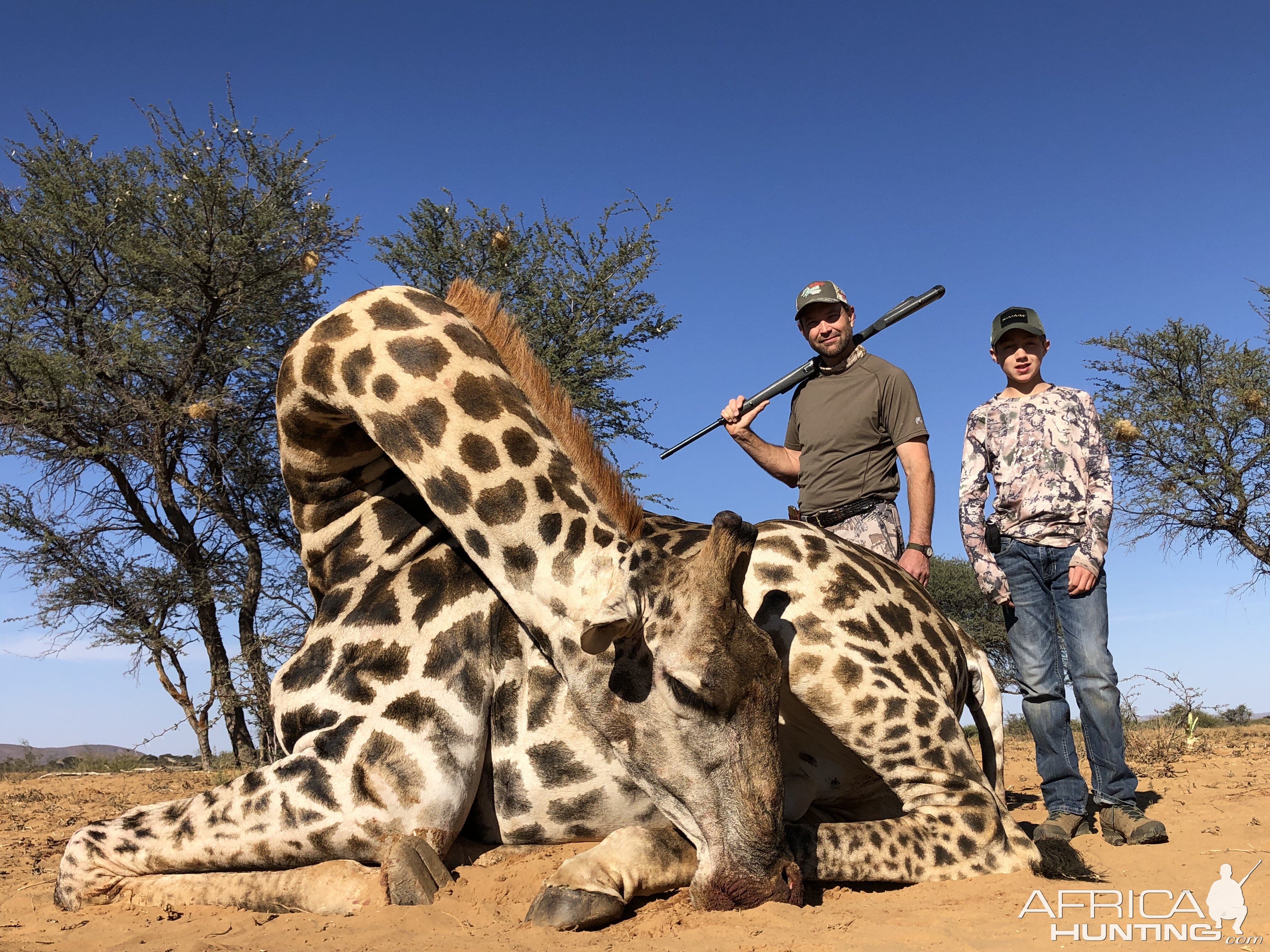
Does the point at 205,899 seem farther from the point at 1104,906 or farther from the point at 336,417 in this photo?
the point at 1104,906

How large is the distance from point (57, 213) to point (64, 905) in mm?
13737

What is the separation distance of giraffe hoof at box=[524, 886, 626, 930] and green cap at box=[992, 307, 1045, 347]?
3.96m

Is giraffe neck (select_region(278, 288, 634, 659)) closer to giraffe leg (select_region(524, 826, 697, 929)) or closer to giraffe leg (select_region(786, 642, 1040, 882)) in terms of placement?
giraffe leg (select_region(524, 826, 697, 929))

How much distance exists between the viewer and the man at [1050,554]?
5328 mm

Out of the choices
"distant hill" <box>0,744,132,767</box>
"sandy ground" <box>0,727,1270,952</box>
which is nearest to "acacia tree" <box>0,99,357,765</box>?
"distant hill" <box>0,744,132,767</box>

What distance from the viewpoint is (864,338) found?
21.8 ft

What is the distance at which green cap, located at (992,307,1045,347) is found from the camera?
18.9 feet

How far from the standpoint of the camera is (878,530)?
5836mm

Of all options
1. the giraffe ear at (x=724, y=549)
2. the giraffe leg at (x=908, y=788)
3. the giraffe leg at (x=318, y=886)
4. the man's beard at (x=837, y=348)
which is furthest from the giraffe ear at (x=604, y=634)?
the man's beard at (x=837, y=348)

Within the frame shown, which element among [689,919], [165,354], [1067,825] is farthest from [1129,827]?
[165,354]

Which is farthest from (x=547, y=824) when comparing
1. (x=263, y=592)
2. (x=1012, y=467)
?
(x=263, y=592)

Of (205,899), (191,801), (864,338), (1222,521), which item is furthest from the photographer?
(1222,521)

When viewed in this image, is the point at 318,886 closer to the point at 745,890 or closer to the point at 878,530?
the point at 745,890

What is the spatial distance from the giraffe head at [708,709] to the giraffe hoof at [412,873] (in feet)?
3.11
